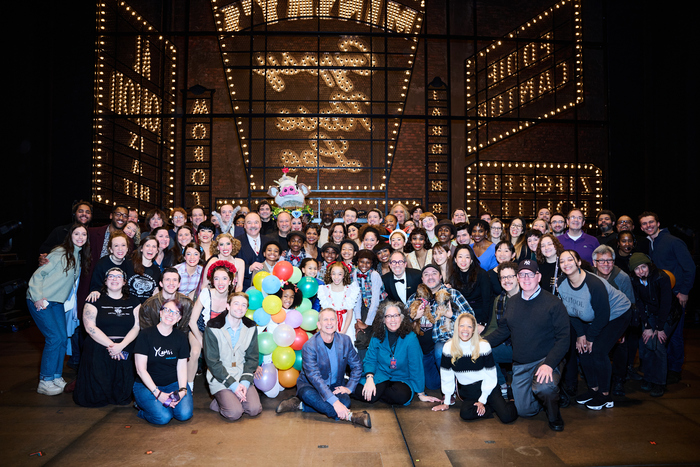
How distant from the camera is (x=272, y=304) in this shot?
169 inches

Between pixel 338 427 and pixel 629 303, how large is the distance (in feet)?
8.86

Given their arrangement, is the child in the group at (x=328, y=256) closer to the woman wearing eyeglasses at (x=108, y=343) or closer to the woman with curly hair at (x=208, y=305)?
the woman with curly hair at (x=208, y=305)

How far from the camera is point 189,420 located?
147 inches

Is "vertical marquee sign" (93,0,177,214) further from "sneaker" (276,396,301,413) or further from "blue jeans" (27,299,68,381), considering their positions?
"sneaker" (276,396,301,413)

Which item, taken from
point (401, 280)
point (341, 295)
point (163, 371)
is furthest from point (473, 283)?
point (163, 371)

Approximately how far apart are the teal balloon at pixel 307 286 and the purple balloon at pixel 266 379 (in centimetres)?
82

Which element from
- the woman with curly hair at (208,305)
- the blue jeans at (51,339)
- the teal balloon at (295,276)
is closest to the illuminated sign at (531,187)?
the teal balloon at (295,276)

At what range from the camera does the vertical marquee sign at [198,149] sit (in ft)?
40.9

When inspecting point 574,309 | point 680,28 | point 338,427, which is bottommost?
point 338,427

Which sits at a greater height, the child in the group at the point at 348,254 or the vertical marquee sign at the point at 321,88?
the vertical marquee sign at the point at 321,88

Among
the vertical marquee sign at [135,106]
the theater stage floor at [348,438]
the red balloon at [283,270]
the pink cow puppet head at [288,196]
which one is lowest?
the theater stage floor at [348,438]

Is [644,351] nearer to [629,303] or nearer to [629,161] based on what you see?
[629,303]

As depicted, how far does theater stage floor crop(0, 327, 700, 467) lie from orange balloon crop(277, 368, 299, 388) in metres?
0.18

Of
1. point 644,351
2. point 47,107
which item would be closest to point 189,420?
point 644,351
